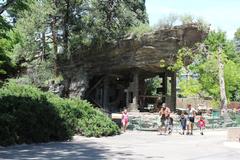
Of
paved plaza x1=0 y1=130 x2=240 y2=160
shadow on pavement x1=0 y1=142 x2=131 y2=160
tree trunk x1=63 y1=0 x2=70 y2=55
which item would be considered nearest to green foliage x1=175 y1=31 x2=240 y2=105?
tree trunk x1=63 y1=0 x2=70 y2=55

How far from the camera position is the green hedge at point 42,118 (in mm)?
18453

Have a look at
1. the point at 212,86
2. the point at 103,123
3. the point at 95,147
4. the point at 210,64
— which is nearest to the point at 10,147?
the point at 95,147

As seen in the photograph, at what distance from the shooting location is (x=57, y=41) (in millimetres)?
43344

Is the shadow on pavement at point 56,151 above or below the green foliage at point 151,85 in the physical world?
below

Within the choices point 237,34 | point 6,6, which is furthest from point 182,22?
point 237,34

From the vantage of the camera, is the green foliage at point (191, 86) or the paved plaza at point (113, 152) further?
the green foliage at point (191, 86)

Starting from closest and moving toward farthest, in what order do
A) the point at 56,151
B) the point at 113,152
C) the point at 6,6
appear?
the point at 56,151, the point at 113,152, the point at 6,6

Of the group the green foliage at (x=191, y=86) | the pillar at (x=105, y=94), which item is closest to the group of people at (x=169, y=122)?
the green foliage at (x=191, y=86)

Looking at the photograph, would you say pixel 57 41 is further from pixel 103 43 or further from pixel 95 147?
pixel 95 147

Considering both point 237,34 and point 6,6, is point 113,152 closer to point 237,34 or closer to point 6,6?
point 6,6

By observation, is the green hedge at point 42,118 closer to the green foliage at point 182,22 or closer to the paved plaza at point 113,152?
the paved plaza at point 113,152

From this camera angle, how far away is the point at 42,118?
1992 centimetres

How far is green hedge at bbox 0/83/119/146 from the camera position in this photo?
18.5 metres

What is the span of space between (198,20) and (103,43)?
8701 millimetres
